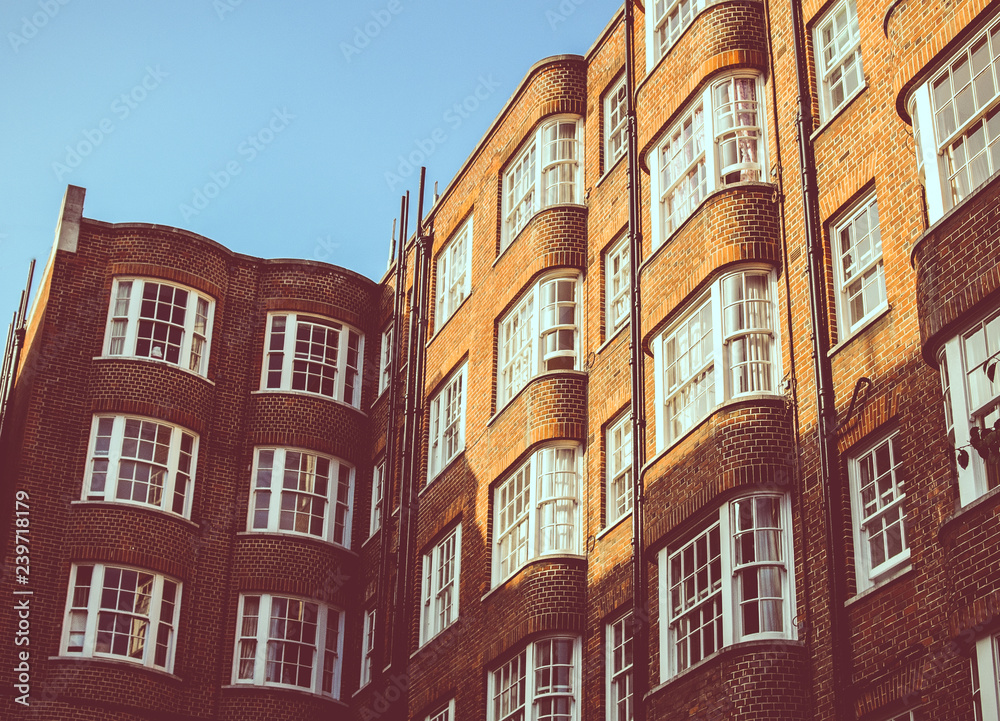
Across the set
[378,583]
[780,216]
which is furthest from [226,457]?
[780,216]

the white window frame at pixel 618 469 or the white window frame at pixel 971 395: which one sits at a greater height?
the white window frame at pixel 618 469

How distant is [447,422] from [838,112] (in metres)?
13.1

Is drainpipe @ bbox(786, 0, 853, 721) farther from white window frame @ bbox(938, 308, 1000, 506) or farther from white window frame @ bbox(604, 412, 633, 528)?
white window frame @ bbox(604, 412, 633, 528)

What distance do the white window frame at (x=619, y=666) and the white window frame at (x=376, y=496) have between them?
1100cm

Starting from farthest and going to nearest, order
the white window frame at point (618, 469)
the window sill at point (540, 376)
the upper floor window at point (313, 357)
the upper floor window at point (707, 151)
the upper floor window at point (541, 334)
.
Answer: the upper floor window at point (313, 357), the upper floor window at point (541, 334), the window sill at point (540, 376), the white window frame at point (618, 469), the upper floor window at point (707, 151)

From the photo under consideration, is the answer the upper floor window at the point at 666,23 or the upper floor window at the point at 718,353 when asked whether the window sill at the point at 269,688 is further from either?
the upper floor window at the point at 666,23

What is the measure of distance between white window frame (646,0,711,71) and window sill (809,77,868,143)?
4794 mm

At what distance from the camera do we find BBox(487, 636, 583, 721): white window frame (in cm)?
2566

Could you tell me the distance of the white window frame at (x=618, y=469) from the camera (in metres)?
26.3

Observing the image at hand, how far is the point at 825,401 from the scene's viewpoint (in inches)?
844

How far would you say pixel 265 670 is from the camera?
33.7 metres

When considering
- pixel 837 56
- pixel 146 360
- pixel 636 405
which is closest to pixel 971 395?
pixel 636 405

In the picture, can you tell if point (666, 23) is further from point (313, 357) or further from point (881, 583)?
point (881, 583)

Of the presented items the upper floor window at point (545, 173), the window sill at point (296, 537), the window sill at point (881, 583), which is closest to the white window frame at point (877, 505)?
the window sill at point (881, 583)
